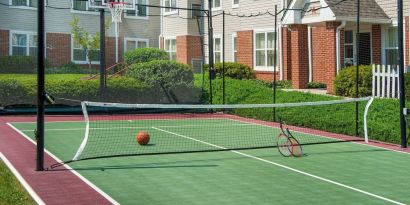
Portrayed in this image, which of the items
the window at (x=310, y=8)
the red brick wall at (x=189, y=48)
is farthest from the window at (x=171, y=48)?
the window at (x=310, y=8)

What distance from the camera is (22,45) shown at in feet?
118

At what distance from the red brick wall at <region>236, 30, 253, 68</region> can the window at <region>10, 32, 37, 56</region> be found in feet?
40.4

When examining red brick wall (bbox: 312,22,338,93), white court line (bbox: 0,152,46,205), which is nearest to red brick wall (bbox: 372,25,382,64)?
red brick wall (bbox: 312,22,338,93)

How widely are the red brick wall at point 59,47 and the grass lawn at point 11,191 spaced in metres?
23.3

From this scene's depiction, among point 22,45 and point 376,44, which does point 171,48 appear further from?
point 376,44

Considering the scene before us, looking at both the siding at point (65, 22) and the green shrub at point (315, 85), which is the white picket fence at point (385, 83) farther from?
the siding at point (65, 22)

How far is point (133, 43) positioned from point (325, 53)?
17659 mm

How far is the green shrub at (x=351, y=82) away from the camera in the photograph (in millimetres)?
22625

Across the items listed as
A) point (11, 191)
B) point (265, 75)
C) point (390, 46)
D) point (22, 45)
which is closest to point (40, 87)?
point (11, 191)

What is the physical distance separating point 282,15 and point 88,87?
11014mm

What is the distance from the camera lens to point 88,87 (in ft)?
80.7

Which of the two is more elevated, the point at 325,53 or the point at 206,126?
the point at 325,53

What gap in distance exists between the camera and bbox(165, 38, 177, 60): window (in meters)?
39.7

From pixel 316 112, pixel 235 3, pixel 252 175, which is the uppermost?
pixel 235 3
